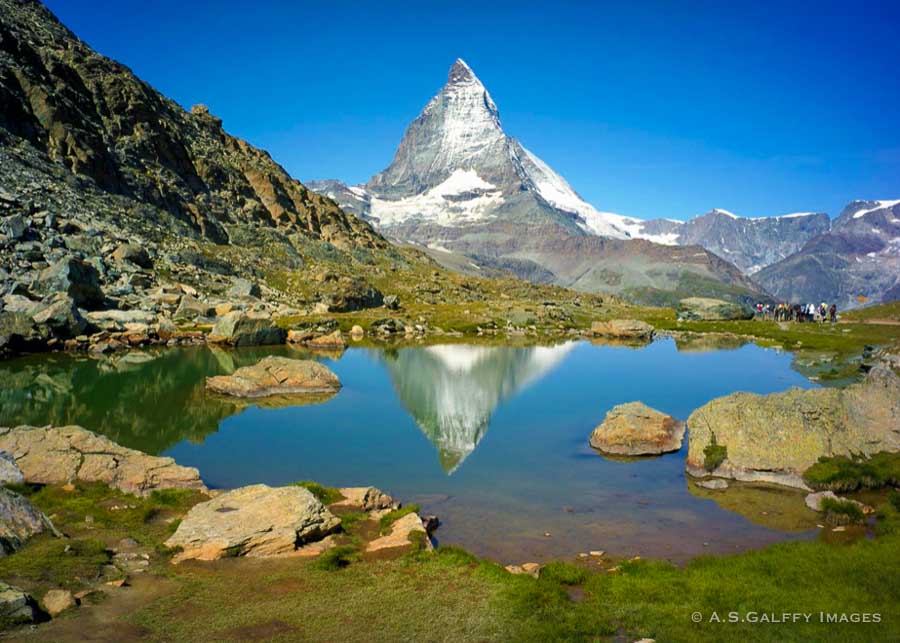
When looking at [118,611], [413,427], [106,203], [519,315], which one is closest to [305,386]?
[413,427]

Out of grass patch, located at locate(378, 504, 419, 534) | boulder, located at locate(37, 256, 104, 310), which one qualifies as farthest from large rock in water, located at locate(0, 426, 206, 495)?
boulder, located at locate(37, 256, 104, 310)

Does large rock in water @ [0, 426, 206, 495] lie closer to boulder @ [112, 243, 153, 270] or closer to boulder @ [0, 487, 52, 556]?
boulder @ [0, 487, 52, 556]

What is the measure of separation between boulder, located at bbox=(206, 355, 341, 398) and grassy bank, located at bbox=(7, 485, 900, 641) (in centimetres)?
2801

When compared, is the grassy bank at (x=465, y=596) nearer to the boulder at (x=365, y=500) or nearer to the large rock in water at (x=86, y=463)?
the boulder at (x=365, y=500)

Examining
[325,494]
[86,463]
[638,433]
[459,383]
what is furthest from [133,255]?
[638,433]

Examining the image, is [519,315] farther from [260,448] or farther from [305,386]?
[260,448]

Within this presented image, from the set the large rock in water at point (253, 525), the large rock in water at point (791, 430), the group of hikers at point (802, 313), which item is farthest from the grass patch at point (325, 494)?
the group of hikers at point (802, 313)

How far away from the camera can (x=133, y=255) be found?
3452 inches

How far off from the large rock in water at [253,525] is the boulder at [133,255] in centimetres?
7764

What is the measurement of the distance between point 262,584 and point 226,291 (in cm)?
8535

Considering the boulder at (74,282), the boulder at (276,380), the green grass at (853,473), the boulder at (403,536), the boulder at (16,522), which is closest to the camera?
the boulder at (16,522)

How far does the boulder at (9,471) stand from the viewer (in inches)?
840

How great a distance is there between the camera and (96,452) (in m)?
25.3

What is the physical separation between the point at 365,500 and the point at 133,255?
257 feet
